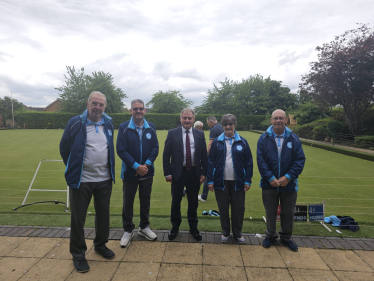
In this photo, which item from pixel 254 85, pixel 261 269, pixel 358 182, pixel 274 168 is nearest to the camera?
pixel 261 269

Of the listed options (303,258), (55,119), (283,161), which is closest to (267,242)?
(303,258)

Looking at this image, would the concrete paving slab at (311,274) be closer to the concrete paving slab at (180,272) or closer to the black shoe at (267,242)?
the black shoe at (267,242)

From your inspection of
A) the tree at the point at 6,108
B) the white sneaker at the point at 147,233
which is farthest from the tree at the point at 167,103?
the white sneaker at the point at 147,233

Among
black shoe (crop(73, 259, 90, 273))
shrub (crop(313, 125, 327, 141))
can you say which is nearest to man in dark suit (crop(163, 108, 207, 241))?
black shoe (crop(73, 259, 90, 273))

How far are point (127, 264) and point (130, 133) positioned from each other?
1.65 metres

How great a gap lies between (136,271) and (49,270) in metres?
0.98

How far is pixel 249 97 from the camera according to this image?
45.1 m

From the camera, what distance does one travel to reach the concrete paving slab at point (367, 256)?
2.80 metres

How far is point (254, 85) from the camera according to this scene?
46375 mm

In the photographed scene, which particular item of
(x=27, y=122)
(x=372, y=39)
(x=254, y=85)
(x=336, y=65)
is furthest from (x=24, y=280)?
(x=254, y=85)

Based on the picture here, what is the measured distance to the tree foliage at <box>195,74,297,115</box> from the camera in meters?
44.1

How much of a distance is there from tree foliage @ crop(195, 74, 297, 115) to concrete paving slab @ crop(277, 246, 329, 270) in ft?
137

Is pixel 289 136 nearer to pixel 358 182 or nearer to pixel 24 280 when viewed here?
pixel 24 280

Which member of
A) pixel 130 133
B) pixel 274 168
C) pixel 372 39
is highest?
pixel 372 39
